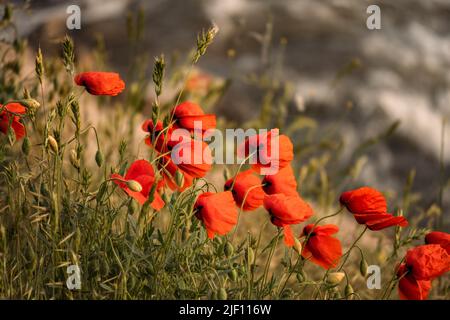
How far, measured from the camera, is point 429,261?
1356mm

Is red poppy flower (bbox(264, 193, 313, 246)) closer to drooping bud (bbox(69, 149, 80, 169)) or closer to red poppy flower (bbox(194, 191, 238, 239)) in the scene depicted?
red poppy flower (bbox(194, 191, 238, 239))

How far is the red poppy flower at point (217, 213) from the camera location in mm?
1281

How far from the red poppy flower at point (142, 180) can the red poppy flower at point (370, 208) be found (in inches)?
13.8

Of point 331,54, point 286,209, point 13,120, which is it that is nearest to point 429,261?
point 286,209

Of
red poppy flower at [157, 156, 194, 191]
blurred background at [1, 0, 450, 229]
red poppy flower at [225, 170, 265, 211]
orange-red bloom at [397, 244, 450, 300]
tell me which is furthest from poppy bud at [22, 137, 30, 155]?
blurred background at [1, 0, 450, 229]

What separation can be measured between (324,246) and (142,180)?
38 cm

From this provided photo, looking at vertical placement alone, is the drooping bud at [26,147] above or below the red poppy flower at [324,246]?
above

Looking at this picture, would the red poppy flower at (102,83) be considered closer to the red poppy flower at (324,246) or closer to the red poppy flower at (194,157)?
the red poppy flower at (194,157)

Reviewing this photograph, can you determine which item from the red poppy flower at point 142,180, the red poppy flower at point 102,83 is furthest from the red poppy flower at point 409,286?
the red poppy flower at point 102,83

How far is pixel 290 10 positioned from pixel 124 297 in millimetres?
2175

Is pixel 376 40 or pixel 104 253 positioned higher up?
pixel 376 40

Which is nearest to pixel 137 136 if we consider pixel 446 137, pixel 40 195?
pixel 446 137

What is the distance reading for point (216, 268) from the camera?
53.5 inches
